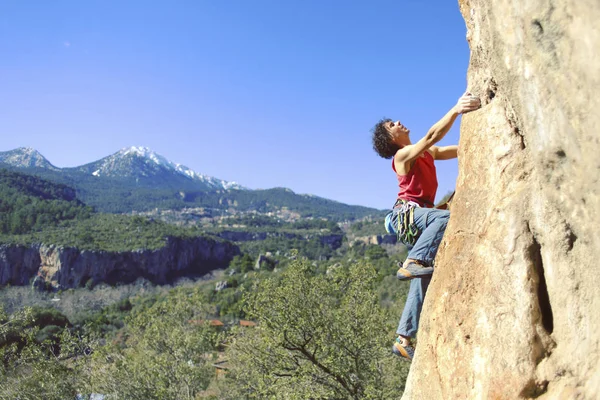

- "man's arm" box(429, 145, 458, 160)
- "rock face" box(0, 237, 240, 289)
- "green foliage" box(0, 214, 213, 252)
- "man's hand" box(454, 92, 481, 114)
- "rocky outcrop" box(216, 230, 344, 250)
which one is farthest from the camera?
"rocky outcrop" box(216, 230, 344, 250)

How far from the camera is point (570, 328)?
355cm

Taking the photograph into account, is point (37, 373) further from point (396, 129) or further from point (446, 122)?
point (446, 122)

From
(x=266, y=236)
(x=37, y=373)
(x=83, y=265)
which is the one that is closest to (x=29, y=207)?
(x=83, y=265)

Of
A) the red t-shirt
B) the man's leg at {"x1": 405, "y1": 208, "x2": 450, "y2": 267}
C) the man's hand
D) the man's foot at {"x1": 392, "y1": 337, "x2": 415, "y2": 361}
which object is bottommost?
the man's foot at {"x1": 392, "y1": 337, "x2": 415, "y2": 361}

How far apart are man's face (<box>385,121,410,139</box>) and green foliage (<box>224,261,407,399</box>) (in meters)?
8.99

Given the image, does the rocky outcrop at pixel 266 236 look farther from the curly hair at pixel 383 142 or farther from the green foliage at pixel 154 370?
the curly hair at pixel 383 142

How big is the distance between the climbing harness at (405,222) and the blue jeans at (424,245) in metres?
0.06

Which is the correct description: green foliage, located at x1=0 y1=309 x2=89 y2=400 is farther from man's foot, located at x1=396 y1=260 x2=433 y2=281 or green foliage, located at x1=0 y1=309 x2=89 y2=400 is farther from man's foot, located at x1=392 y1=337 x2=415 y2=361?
man's foot, located at x1=396 y1=260 x2=433 y2=281

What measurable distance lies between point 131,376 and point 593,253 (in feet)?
60.9

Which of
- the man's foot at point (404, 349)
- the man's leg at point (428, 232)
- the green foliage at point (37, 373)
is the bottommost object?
the green foliage at point (37, 373)

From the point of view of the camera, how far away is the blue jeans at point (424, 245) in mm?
5410

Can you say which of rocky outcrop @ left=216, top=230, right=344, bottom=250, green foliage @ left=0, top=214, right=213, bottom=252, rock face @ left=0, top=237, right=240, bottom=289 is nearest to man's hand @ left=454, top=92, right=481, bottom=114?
rock face @ left=0, top=237, right=240, bottom=289

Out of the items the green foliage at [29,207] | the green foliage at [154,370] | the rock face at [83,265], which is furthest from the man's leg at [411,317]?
the green foliage at [29,207]

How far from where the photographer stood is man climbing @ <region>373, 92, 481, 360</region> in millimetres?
5277
